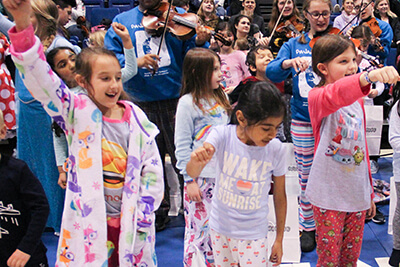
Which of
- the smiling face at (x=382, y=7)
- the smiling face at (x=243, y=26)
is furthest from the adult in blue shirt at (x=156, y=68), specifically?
the smiling face at (x=382, y=7)

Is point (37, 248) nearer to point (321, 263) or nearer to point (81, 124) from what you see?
point (81, 124)

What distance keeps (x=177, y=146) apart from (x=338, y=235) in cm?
86

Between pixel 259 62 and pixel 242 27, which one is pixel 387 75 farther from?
pixel 242 27

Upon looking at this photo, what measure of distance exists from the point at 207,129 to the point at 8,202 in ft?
3.06

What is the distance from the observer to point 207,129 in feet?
6.49

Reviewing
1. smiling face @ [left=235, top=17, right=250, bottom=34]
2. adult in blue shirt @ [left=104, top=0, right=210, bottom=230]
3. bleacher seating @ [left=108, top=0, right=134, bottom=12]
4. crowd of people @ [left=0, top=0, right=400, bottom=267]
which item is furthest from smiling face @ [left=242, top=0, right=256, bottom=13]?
adult in blue shirt @ [left=104, top=0, right=210, bottom=230]

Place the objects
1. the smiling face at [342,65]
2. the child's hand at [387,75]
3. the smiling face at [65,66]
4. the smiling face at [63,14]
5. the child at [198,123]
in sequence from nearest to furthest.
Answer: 1. the child's hand at [387,75]
2. the smiling face at [342,65]
3. the child at [198,123]
4. the smiling face at [65,66]
5. the smiling face at [63,14]

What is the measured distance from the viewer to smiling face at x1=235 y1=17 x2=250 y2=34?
441cm

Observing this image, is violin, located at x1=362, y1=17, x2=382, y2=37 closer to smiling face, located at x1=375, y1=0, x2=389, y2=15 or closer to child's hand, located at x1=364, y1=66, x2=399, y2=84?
smiling face, located at x1=375, y1=0, x2=389, y2=15

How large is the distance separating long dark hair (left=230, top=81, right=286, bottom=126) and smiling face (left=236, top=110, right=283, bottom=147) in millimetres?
15

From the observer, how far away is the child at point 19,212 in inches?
60.1

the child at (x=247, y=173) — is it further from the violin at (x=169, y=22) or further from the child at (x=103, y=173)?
the violin at (x=169, y=22)

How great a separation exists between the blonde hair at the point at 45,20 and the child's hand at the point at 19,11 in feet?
3.65

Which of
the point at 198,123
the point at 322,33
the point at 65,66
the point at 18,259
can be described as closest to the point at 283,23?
the point at 322,33
